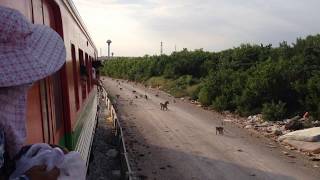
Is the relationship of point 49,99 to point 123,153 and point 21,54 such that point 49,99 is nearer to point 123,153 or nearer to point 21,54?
point 21,54

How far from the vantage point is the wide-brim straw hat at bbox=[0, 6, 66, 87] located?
174 cm

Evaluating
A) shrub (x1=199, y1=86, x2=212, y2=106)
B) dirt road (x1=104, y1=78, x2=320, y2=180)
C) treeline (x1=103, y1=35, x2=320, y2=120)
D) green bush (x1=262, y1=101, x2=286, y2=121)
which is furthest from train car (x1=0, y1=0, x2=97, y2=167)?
shrub (x1=199, y1=86, x2=212, y2=106)

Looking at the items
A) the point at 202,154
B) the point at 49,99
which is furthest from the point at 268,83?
the point at 49,99

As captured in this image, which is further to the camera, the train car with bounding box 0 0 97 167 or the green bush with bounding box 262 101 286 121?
the green bush with bounding box 262 101 286 121

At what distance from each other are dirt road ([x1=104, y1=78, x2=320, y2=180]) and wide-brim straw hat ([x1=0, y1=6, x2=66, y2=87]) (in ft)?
27.7

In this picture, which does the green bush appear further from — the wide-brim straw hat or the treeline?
the wide-brim straw hat

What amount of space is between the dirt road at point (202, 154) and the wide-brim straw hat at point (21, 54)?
843 centimetres

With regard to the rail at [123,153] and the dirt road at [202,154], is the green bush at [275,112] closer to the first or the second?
the dirt road at [202,154]

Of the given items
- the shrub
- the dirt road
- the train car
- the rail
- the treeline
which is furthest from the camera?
the shrub

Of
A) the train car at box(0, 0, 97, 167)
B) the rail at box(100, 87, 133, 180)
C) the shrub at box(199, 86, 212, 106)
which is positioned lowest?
the shrub at box(199, 86, 212, 106)

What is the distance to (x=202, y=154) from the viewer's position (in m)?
12.6

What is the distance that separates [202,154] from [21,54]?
1104 centimetres

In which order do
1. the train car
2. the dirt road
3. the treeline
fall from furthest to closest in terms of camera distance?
the treeline, the dirt road, the train car

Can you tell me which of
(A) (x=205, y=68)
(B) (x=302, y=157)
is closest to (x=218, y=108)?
(B) (x=302, y=157)
